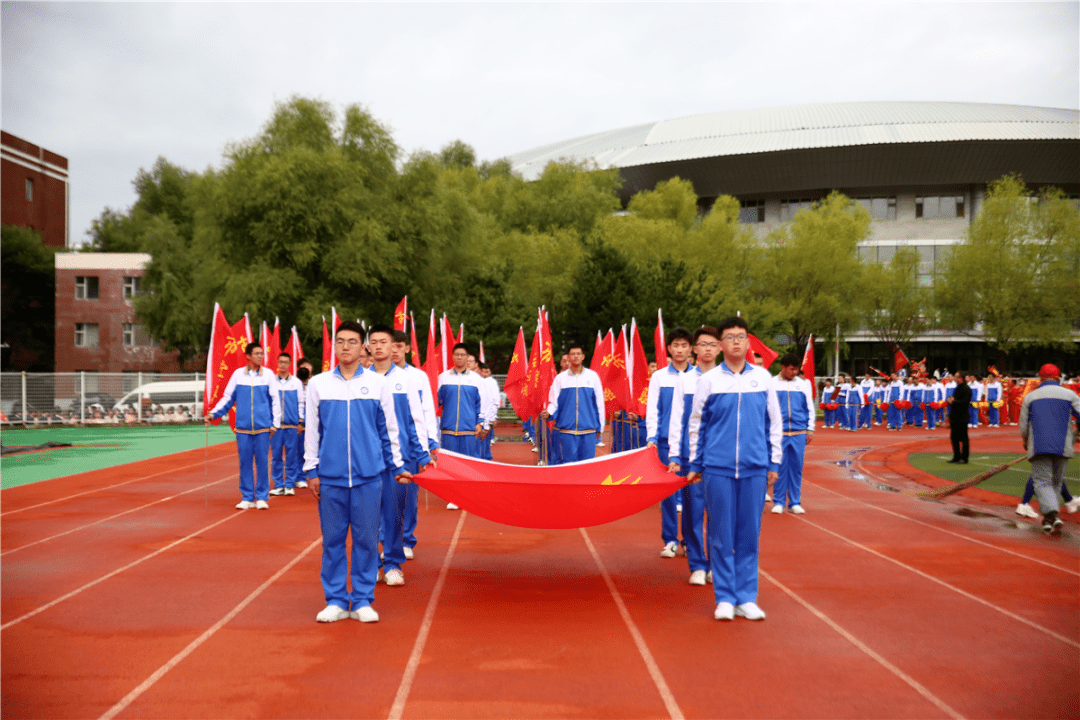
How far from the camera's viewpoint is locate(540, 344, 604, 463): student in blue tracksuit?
9.37 meters

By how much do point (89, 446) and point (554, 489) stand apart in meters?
18.8

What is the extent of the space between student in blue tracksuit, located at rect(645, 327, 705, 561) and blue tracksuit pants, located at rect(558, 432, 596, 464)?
1.47m

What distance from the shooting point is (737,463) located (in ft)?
19.3

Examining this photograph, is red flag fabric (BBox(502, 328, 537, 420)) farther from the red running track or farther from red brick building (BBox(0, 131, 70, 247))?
red brick building (BBox(0, 131, 70, 247))

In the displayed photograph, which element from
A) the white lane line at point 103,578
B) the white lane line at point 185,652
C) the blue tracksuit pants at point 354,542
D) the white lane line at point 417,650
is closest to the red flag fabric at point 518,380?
the white lane line at point 103,578

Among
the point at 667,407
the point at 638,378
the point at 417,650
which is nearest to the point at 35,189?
the point at 638,378

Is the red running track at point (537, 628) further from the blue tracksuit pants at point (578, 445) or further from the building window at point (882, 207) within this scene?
the building window at point (882, 207)

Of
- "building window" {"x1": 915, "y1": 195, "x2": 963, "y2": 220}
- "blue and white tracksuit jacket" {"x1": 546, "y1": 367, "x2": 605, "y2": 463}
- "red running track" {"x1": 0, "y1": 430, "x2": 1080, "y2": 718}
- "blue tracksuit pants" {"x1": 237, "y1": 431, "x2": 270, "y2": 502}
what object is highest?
"building window" {"x1": 915, "y1": 195, "x2": 963, "y2": 220}

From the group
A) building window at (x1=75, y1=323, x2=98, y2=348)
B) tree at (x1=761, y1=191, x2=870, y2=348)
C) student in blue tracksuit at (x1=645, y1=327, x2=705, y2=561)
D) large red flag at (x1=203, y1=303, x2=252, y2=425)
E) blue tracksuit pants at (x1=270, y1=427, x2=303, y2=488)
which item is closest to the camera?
student in blue tracksuit at (x1=645, y1=327, x2=705, y2=561)

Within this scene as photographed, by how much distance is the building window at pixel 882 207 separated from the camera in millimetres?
57438

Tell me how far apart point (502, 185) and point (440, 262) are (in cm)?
1940

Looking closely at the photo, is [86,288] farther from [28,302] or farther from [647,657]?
[647,657]

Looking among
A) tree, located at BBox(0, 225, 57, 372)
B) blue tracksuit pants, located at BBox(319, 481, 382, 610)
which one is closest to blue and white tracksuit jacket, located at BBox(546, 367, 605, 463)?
blue tracksuit pants, located at BBox(319, 481, 382, 610)

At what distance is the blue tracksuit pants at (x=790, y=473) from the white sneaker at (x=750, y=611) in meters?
4.85
